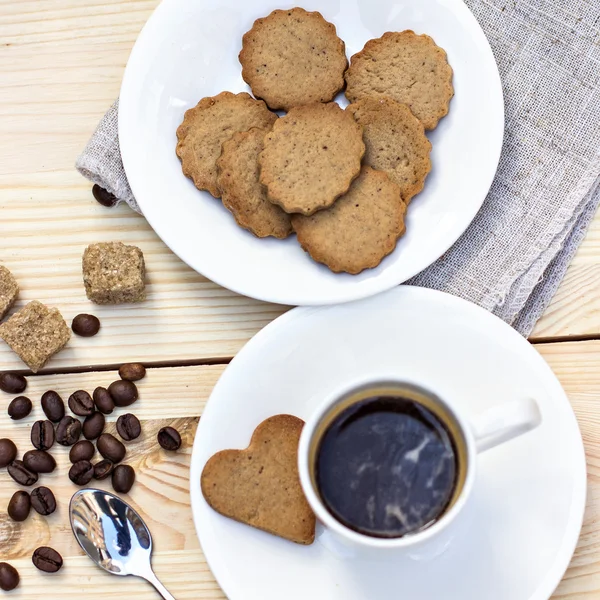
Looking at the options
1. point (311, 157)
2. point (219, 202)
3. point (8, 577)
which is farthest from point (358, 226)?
point (8, 577)

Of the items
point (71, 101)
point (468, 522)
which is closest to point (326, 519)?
point (468, 522)

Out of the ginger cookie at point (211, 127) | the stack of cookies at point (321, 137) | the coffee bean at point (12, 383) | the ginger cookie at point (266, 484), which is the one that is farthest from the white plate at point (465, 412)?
the coffee bean at point (12, 383)

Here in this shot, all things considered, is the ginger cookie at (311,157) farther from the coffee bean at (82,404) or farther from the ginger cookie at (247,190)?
the coffee bean at (82,404)

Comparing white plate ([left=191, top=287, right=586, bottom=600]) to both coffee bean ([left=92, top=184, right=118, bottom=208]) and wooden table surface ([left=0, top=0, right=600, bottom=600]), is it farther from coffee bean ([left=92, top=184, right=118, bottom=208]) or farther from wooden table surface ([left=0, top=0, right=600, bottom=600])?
coffee bean ([left=92, top=184, right=118, bottom=208])

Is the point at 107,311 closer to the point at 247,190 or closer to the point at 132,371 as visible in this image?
the point at 132,371

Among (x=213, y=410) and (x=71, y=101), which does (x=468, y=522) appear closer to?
(x=213, y=410)
